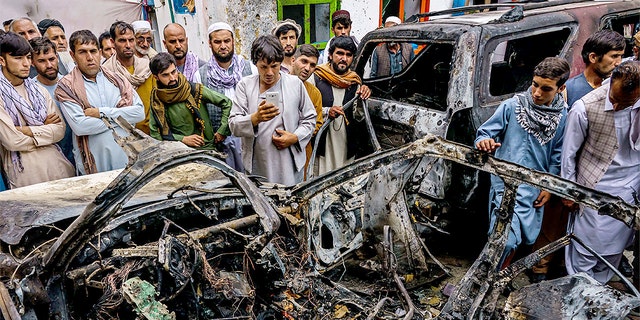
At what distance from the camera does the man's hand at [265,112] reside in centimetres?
381

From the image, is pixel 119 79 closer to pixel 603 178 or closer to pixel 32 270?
pixel 32 270

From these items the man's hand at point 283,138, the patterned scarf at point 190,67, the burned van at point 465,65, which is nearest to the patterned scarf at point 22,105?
the patterned scarf at point 190,67

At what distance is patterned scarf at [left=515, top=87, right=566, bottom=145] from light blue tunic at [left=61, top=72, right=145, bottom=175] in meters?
3.05

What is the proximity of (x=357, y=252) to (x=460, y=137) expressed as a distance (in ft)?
3.93

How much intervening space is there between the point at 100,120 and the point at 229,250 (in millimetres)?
2029

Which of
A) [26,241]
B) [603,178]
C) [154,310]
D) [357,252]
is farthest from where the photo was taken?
[357,252]

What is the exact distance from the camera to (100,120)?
4.06 m

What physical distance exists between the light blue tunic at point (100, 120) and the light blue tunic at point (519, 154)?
2829 millimetres

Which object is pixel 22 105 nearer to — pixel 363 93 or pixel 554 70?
pixel 363 93

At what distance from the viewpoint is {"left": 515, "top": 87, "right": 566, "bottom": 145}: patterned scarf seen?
3312 mm

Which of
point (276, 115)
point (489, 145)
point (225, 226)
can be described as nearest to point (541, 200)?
point (489, 145)

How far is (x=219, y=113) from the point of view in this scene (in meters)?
4.52

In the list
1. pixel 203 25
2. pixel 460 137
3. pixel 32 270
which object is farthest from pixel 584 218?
pixel 203 25

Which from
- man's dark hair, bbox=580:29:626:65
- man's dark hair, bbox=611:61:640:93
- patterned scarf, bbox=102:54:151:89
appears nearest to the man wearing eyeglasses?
patterned scarf, bbox=102:54:151:89
